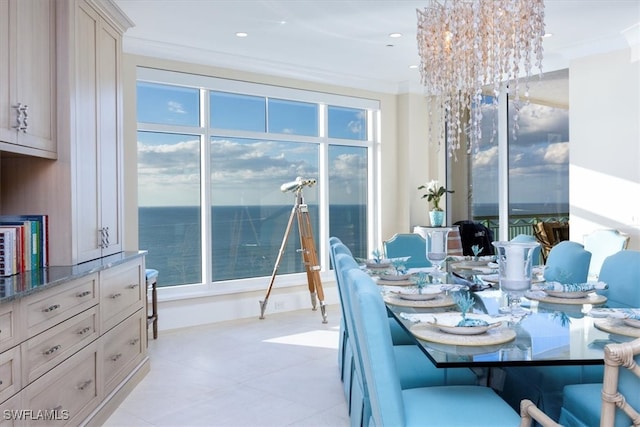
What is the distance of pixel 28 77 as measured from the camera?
2.70 metres

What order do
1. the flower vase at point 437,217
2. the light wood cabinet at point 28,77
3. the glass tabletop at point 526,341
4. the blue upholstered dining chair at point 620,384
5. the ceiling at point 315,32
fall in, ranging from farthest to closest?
the flower vase at point 437,217, the ceiling at point 315,32, the light wood cabinet at point 28,77, the glass tabletop at point 526,341, the blue upholstered dining chair at point 620,384

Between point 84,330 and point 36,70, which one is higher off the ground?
point 36,70

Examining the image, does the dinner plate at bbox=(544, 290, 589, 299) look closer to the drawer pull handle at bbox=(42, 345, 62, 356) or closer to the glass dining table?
the glass dining table

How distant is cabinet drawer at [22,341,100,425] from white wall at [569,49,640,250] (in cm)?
440

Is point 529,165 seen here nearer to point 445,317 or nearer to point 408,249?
point 408,249

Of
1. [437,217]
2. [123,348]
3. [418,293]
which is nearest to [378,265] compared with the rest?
[418,293]

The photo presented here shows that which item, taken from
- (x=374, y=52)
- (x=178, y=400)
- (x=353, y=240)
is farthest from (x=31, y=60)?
(x=353, y=240)

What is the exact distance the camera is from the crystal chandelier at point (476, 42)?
11.3 ft

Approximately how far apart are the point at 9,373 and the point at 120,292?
1265 millimetres

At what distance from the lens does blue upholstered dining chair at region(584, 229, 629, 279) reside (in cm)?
410

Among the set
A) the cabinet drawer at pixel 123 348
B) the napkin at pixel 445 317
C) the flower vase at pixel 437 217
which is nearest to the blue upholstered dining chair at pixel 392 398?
the napkin at pixel 445 317

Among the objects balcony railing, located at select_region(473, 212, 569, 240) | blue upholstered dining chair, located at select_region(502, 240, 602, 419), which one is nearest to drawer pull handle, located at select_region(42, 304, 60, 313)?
blue upholstered dining chair, located at select_region(502, 240, 602, 419)

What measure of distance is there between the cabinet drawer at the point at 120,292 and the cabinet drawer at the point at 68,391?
0.24 meters

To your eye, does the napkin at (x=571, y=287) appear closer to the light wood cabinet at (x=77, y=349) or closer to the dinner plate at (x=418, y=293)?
the dinner plate at (x=418, y=293)
